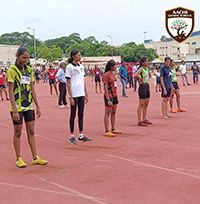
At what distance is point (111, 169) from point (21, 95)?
1777 mm

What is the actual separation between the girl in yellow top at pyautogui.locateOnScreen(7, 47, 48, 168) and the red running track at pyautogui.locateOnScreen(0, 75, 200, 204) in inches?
18.6

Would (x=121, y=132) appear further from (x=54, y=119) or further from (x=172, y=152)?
(x=54, y=119)

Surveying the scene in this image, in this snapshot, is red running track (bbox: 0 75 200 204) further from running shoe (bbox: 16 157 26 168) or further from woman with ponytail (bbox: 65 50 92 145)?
woman with ponytail (bbox: 65 50 92 145)

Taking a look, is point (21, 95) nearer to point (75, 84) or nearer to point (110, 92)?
point (75, 84)

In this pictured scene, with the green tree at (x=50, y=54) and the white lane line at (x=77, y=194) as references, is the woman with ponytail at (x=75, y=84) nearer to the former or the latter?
the white lane line at (x=77, y=194)

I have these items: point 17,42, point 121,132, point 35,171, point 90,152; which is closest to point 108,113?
point 121,132

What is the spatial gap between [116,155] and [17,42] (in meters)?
125

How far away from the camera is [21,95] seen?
6148mm

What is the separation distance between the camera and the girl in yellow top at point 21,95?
6.02 meters

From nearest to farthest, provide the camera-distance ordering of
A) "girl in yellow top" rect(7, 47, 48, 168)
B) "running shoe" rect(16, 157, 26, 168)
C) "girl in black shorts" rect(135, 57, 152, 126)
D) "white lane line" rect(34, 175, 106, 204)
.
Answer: "white lane line" rect(34, 175, 106, 204) < "girl in yellow top" rect(7, 47, 48, 168) < "running shoe" rect(16, 157, 26, 168) < "girl in black shorts" rect(135, 57, 152, 126)

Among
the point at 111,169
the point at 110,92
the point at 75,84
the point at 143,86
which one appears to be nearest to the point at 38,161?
the point at 111,169

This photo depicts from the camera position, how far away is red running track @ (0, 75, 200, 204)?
4.80 meters

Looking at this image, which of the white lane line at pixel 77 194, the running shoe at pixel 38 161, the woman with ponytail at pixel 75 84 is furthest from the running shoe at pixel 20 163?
the woman with ponytail at pixel 75 84

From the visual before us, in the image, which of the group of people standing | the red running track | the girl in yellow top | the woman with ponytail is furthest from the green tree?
the girl in yellow top
